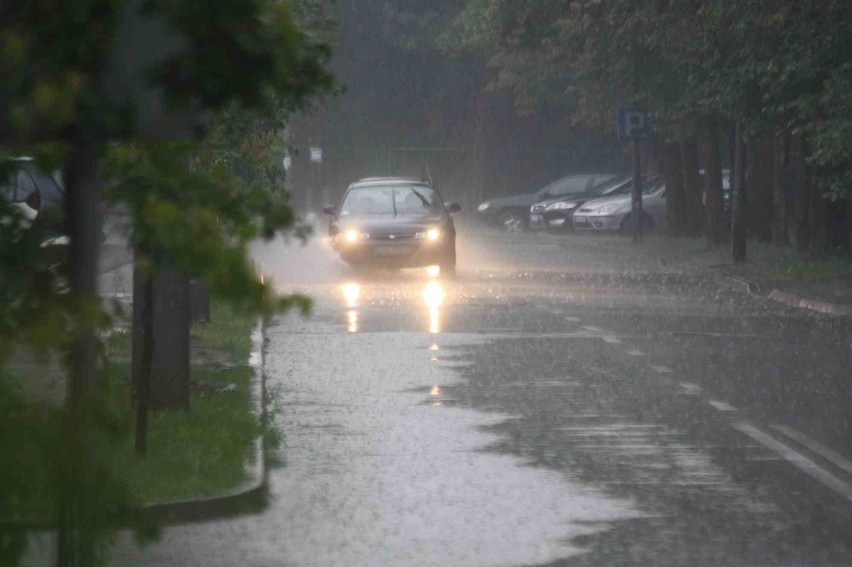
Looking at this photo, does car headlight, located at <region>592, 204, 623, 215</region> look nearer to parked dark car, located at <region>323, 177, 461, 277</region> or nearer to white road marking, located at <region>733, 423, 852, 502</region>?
parked dark car, located at <region>323, 177, 461, 277</region>

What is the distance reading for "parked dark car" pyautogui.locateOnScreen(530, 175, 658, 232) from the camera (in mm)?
47062

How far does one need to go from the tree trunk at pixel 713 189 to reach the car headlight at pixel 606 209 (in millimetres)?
8021

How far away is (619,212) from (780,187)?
1137 cm

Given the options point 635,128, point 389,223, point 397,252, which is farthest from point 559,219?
point 397,252

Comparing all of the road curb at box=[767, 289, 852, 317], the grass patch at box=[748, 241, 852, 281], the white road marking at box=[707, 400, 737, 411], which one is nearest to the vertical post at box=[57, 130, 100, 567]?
the white road marking at box=[707, 400, 737, 411]

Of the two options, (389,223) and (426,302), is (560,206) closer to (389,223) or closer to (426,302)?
(389,223)

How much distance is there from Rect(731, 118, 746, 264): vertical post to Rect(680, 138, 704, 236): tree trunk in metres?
10.3

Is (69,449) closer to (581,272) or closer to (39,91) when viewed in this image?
(39,91)

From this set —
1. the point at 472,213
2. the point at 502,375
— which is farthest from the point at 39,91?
the point at 472,213

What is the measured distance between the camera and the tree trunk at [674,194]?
4200 cm

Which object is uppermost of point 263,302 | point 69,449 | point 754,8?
point 754,8

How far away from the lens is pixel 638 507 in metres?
8.17

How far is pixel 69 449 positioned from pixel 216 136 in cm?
941

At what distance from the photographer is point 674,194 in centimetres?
4209
